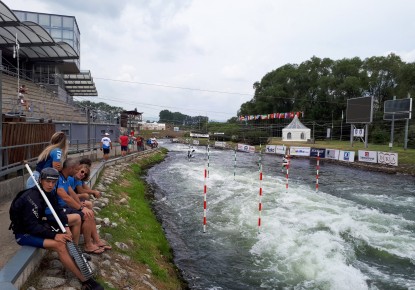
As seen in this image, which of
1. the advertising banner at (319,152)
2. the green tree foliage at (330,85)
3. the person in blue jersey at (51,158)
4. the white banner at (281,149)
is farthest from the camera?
the green tree foliage at (330,85)

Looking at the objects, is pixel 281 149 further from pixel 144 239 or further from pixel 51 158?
pixel 51 158

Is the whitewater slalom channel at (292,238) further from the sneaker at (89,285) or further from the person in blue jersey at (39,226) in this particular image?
the person in blue jersey at (39,226)

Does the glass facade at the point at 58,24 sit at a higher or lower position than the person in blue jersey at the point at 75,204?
higher

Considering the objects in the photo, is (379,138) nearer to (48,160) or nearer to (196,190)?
(196,190)

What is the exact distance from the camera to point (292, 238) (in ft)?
34.6

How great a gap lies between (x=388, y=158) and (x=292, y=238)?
27.2 m

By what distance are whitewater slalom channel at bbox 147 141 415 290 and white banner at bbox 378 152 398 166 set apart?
1439 cm

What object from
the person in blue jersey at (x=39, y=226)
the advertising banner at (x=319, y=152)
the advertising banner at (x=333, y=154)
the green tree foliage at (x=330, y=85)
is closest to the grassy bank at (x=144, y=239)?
the person in blue jersey at (x=39, y=226)

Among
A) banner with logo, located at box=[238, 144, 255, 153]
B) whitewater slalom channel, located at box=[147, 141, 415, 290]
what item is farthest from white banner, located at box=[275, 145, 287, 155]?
whitewater slalom channel, located at box=[147, 141, 415, 290]

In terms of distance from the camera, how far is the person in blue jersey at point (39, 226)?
175 inches

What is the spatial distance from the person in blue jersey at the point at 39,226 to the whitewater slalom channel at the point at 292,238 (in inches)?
157

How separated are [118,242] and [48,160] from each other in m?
2.76

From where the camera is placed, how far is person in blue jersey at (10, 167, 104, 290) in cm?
444

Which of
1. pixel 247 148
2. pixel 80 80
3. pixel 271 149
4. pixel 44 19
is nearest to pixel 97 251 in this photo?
pixel 271 149
